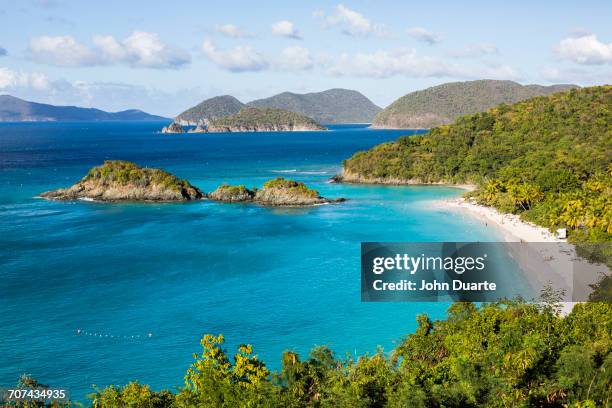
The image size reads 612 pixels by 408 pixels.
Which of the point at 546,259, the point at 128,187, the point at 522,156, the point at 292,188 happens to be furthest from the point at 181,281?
the point at 522,156

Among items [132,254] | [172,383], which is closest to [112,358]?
[172,383]

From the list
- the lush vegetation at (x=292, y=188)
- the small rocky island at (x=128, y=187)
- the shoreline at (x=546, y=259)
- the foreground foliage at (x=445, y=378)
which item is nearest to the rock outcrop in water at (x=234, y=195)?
the lush vegetation at (x=292, y=188)

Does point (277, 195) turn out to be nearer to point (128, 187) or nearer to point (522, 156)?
point (128, 187)

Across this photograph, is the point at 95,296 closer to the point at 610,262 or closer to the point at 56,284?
the point at 56,284

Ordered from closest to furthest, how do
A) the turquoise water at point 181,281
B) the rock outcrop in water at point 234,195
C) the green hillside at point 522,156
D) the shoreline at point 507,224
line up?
the turquoise water at point 181,281, the shoreline at point 507,224, the green hillside at point 522,156, the rock outcrop in water at point 234,195

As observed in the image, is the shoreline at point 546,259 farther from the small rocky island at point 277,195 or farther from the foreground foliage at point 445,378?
the small rocky island at point 277,195

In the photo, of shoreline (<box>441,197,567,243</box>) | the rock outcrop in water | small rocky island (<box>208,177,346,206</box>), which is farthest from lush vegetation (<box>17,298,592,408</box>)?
the rock outcrop in water
